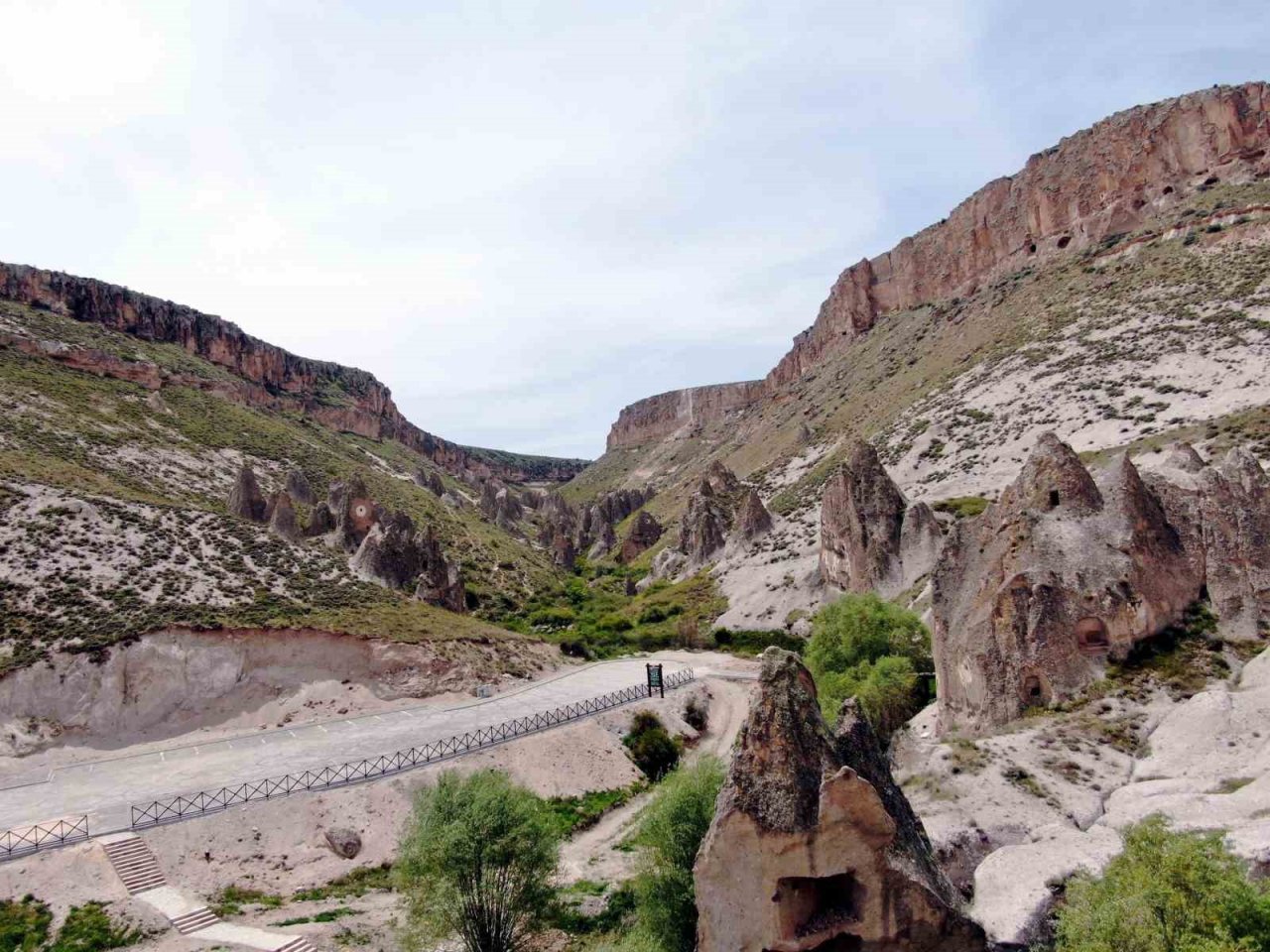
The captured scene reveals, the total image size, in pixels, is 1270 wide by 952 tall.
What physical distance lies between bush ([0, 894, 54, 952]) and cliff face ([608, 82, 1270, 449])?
104 m

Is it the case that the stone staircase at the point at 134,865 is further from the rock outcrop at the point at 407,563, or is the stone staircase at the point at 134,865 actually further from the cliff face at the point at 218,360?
the cliff face at the point at 218,360

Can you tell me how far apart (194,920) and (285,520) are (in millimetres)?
40512

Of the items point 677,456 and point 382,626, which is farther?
point 677,456

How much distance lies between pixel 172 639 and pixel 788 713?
109 ft

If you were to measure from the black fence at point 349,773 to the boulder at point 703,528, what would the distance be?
44.2 metres

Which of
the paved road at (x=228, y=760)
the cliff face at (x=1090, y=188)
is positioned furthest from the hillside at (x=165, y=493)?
the cliff face at (x=1090, y=188)

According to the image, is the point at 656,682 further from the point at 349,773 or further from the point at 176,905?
the point at 176,905

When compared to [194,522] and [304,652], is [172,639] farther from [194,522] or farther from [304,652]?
[194,522]

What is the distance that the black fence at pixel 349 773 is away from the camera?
25438 mm

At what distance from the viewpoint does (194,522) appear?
47656mm

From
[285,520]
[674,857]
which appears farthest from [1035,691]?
[285,520]

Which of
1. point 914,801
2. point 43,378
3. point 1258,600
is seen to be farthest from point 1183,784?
point 43,378

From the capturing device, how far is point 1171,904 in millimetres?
9312

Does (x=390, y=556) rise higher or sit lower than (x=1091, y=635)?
higher
